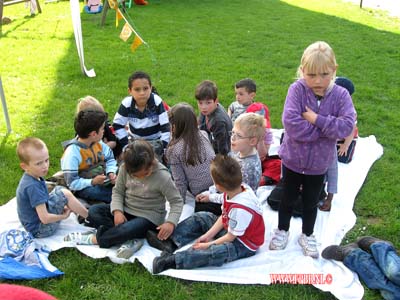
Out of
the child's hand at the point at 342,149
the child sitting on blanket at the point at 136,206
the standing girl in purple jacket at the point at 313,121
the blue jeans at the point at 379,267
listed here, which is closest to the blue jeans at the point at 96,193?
the child sitting on blanket at the point at 136,206

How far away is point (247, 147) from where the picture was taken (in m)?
3.85

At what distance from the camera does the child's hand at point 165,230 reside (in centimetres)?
344

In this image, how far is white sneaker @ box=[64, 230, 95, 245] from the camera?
351 centimetres

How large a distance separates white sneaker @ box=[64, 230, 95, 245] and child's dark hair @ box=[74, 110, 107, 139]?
3.04 feet

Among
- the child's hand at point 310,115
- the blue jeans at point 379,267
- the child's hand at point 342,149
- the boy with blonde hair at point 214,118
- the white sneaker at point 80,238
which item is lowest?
the white sneaker at point 80,238

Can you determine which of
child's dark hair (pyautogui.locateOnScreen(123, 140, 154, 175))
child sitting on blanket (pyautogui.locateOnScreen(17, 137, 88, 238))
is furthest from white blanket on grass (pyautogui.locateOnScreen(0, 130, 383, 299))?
child's dark hair (pyautogui.locateOnScreen(123, 140, 154, 175))

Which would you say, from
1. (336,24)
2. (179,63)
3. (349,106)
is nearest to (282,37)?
(336,24)

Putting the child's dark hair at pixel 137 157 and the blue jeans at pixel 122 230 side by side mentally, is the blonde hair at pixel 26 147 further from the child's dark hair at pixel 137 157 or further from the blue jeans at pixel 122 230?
the blue jeans at pixel 122 230

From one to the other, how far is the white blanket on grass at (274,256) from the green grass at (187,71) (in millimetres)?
68

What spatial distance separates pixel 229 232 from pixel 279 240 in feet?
1.59

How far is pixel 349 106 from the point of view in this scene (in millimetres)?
2934

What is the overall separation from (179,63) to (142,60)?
29.7 inches

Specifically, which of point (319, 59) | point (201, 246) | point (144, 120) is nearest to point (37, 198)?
point (201, 246)

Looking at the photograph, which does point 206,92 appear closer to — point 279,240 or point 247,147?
point 247,147
